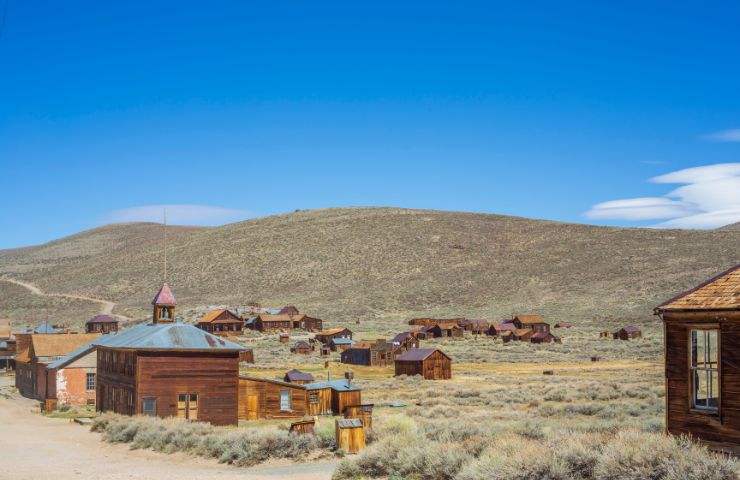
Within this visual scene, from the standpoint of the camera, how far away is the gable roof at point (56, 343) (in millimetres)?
47031

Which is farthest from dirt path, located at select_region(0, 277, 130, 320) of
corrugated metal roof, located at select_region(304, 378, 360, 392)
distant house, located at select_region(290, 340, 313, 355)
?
corrugated metal roof, located at select_region(304, 378, 360, 392)

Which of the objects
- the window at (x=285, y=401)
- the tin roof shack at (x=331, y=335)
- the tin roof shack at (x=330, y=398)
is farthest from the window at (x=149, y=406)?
the tin roof shack at (x=331, y=335)

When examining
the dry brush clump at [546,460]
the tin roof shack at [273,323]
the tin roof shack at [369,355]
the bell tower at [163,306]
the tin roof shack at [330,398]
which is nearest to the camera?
the dry brush clump at [546,460]

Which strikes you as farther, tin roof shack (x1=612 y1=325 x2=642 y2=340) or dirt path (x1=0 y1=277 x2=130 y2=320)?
dirt path (x1=0 y1=277 x2=130 y2=320)

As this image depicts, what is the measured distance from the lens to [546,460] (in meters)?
14.2

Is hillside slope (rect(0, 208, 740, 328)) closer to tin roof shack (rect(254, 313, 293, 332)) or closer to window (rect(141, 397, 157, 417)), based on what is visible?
tin roof shack (rect(254, 313, 293, 332))

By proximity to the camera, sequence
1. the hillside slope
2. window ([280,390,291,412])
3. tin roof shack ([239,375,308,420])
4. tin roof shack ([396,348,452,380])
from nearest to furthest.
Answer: tin roof shack ([239,375,308,420])
window ([280,390,291,412])
tin roof shack ([396,348,452,380])
the hillside slope

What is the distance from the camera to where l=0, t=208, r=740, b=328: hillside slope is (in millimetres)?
108750

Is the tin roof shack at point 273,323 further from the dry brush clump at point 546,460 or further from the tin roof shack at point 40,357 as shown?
the dry brush clump at point 546,460

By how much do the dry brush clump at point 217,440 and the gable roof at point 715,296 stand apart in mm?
9839

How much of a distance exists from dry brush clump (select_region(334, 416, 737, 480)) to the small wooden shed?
9.65 feet

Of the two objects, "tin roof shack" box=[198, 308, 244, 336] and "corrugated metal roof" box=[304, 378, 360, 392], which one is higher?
"corrugated metal roof" box=[304, 378, 360, 392]

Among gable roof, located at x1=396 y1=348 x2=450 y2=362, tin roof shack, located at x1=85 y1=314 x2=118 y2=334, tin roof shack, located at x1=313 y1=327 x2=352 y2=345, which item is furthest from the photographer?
tin roof shack, located at x1=85 y1=314 x2=118 y2=334

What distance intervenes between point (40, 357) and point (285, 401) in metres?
19.9
